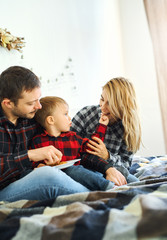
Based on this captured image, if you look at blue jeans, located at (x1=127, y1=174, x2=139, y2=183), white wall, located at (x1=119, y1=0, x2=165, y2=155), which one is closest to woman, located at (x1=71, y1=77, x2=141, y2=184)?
blue jeans, located at (x1=127, y1=174, x2=139, y2=183)

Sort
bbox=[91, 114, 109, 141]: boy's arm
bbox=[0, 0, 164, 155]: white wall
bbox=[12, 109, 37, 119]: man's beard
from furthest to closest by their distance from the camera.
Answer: bbox=[0, 0, 164, 155]: white wall, bbox=[91, 114, 109, 141]: boy's arm, bbox=[12, 109, 37, 119]: man's beard

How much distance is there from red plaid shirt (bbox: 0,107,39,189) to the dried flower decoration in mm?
784

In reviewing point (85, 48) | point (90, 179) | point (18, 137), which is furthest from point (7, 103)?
point (85, 48)

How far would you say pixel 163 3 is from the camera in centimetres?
323

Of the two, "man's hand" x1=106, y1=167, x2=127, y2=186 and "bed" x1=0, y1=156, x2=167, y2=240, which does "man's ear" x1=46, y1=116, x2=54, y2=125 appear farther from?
"bed" x1=0, y1=156, x2=167, y2=240

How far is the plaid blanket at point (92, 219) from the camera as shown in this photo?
72 cm

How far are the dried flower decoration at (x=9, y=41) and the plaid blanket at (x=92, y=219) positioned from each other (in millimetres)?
1406

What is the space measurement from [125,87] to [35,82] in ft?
2.12

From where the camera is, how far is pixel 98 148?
172cm

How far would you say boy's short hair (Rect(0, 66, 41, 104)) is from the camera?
57.5 inches

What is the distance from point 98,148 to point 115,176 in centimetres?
22

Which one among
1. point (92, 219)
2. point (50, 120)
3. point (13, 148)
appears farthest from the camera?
point (50, 120)

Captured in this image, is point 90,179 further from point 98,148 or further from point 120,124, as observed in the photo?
point 120,124

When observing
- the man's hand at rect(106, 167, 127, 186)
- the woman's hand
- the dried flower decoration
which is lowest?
the man's hand at rect(106, 167, 127, 186)
